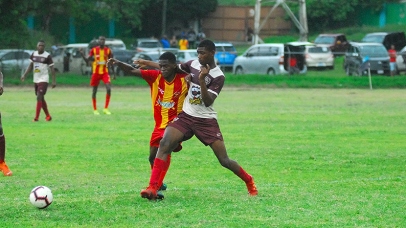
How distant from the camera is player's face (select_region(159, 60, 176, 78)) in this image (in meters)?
9.95

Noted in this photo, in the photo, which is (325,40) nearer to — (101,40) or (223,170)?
(101,40)

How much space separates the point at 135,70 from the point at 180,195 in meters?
1.64

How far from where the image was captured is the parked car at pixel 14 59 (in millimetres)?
39312

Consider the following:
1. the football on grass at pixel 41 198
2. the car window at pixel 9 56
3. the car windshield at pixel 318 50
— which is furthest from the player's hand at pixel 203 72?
the car windshield at pixel 318 50

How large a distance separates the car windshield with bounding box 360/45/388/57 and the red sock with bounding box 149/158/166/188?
32237 millimetres

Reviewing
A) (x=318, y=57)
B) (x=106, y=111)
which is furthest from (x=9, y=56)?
(x=106, y=111)

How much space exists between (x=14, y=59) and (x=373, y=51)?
17566 mm

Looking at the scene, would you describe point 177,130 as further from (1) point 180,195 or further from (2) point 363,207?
(2) point 363,207

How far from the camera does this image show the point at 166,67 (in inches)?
393

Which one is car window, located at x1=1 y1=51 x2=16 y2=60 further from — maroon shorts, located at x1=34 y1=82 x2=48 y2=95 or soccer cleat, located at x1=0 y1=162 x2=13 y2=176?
soccer cleat, located at x1=0 y1=162 x2=13 y2=176

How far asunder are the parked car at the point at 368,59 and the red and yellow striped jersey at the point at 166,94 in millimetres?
30618

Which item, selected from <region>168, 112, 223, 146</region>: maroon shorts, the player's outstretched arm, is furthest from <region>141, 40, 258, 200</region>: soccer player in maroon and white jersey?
the player's outstretched arm

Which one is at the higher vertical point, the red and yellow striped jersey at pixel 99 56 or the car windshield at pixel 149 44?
the car windshield at pixel 149 44

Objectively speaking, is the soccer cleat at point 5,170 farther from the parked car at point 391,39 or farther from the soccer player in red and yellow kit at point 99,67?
the parked car at point 391,39
